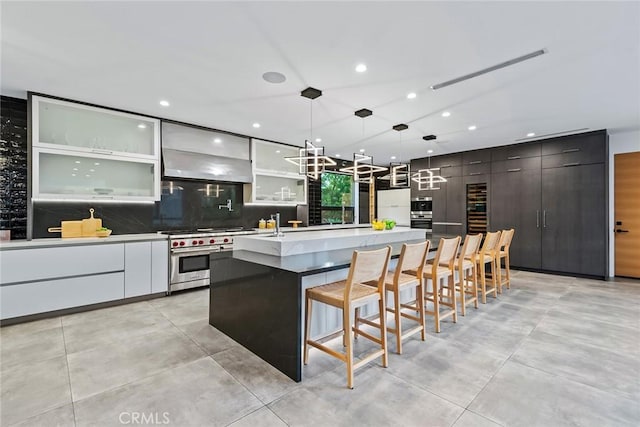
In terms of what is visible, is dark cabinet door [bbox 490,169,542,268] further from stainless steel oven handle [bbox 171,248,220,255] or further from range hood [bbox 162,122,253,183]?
stainless steel oven handle [bbox 171,248,220,255]

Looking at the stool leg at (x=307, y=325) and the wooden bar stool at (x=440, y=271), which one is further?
the wooden bar stool at (x=440, y=271)

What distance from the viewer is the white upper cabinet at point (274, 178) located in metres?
5.58

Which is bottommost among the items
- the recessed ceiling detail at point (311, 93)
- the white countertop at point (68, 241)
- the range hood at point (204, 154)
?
the white countertop at point (68, 241)

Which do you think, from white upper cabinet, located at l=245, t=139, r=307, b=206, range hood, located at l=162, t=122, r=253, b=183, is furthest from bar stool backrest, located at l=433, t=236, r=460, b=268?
range hood, located at l=162, t=122, r=253, b=183

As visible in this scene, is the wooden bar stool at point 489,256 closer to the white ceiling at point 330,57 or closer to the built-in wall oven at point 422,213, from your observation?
the white ceiling at point 330,57

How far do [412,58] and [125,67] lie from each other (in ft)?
9.11

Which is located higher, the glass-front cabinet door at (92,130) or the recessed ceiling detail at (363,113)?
the recessed ceiling detail at (363,113)

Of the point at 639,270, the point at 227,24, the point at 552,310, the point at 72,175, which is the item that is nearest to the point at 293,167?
the point at 72,175

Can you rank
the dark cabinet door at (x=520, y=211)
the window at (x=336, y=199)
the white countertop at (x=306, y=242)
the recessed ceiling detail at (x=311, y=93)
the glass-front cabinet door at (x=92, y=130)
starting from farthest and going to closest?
the window at (x=336, y=199) < the dark cabinet door at (x=520, y=211) < the glass-front cabinet door at (x=92, y=130) < the recessed ceiling detail at (x=311, y=93) < the white countertop at (x=306, y=242)

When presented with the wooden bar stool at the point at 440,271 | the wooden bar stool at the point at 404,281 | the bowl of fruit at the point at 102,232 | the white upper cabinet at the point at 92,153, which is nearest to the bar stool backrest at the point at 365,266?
the wooden bar stool at the point at 404,281

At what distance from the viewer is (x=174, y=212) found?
485 cm

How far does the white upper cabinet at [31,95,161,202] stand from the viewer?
11.7 ft

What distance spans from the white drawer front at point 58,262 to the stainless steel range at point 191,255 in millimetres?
669

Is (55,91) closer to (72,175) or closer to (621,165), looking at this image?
(72,175)
